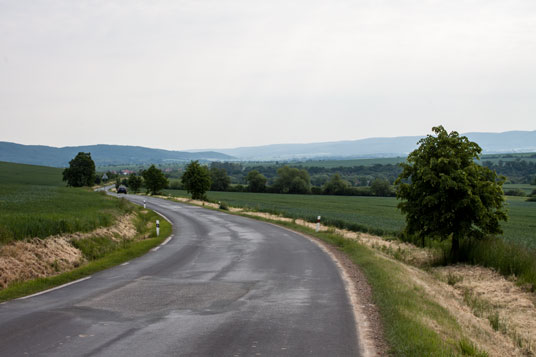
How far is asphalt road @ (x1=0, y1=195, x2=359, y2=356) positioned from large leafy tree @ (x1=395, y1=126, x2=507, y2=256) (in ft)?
17.6

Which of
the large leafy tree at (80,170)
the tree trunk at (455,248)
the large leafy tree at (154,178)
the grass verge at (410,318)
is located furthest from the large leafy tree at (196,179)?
the grass verge at (410,318)

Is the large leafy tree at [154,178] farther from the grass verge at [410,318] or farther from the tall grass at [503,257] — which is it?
the grass verge at [410,318]

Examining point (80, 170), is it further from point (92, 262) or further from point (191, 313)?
point (191, 313)

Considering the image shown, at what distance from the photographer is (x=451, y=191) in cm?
1708

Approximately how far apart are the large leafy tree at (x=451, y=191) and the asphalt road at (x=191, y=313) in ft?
17.6

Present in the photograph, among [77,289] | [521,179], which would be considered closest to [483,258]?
[77,289]

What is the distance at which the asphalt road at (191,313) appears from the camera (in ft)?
20.9

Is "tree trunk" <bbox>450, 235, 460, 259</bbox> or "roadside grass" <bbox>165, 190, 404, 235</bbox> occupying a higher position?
"tree trunk" <bbox>450, 235, 460, 259</bbox>

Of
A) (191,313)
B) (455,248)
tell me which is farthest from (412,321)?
(455,248)

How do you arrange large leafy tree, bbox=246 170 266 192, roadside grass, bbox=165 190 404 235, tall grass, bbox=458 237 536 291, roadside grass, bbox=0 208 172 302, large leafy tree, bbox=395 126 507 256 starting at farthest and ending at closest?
large leafy tree, bbox=246 170 266 192, roadside grass, bbox=165 190 404 235, large leafy tree, bbox=395 126 507 256, tall grass, bbox=458 237 536 291, roadside grass, bbox=0 208 172 302

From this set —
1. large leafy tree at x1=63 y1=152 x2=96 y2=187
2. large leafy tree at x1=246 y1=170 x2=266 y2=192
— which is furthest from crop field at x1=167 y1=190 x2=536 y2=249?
large leafy tree at x1=246 y1=170 x2=266 y2=192

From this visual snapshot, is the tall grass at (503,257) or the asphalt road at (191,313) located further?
the tall grass at (503,257)

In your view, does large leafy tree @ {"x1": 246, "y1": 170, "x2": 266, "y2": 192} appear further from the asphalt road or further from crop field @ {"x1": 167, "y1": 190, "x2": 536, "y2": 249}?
the asphalt road

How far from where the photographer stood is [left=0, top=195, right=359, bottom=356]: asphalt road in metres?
6.37
